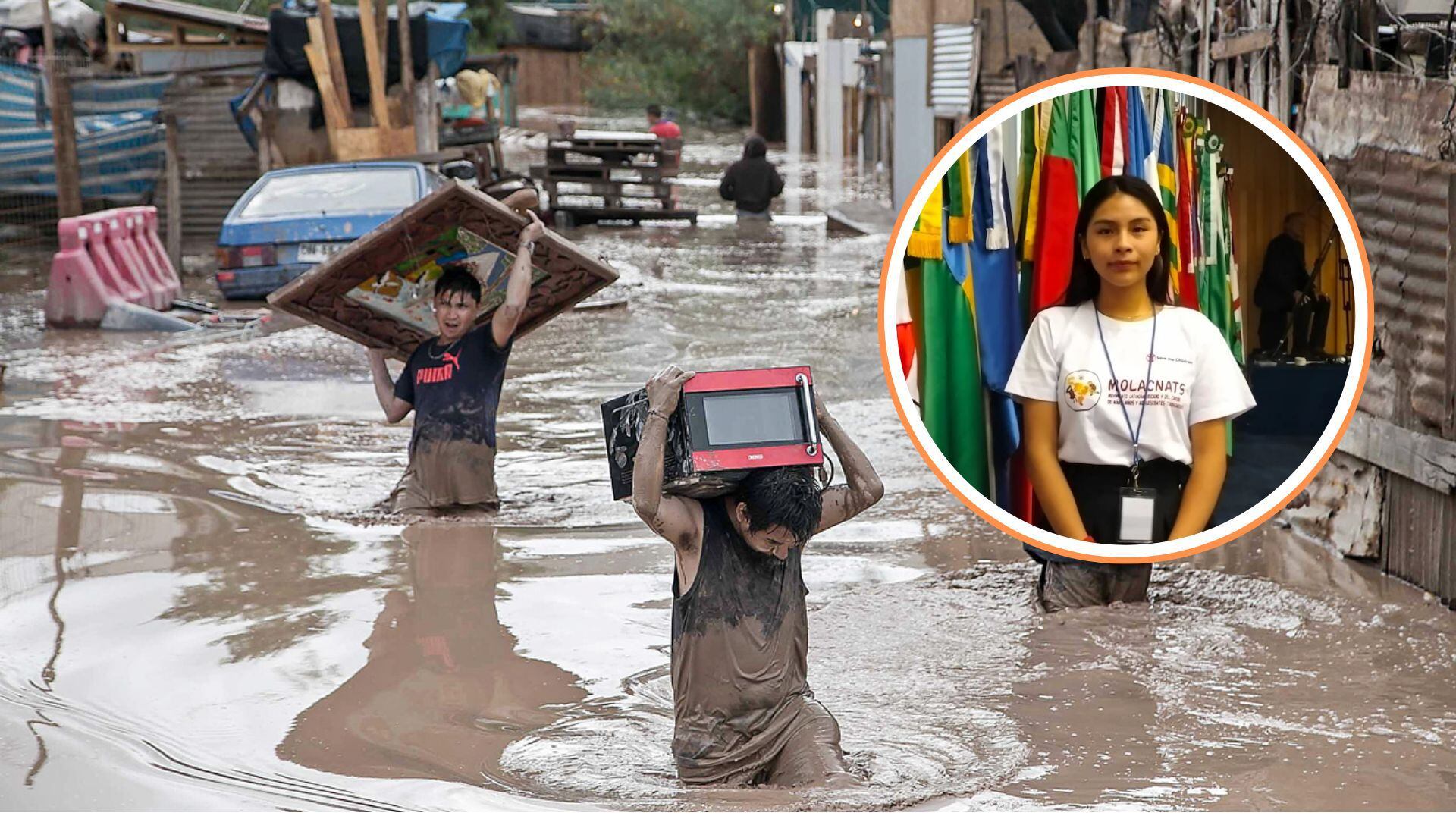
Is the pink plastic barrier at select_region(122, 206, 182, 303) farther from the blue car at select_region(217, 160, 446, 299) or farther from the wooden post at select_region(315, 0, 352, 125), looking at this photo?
the wooden post at select_region(315, 0, 352, 125)

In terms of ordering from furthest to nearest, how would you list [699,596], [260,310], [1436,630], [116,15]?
[116,15]
[260,310]
[1436,630]
[699,596]

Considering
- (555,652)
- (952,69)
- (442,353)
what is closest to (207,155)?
(952,69)

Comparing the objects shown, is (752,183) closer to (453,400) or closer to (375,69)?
(375,69)

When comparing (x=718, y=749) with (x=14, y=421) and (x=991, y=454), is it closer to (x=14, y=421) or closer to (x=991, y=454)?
(x=991, y=454)

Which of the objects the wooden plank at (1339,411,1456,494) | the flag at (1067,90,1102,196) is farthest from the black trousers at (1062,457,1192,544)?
the wooden plank at (1339,411,1456,494)

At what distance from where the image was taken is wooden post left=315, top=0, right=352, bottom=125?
20078mm

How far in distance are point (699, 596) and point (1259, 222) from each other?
5.95ft

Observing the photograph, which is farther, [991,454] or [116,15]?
Answer: [116,15]

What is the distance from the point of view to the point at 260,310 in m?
15.4

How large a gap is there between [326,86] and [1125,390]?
17.6 m

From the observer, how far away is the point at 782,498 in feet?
14.9

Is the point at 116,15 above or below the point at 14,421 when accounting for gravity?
above

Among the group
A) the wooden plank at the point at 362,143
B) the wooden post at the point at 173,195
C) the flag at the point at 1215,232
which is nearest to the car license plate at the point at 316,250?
the wooden post at the point at 173,195

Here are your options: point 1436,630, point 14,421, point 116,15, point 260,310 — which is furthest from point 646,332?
point 116,15
